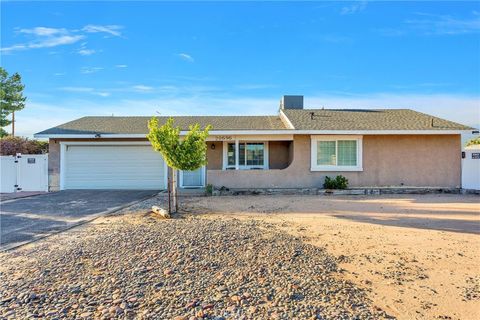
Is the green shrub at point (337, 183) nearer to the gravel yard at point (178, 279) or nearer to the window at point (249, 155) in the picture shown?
the window at point (249, 155)

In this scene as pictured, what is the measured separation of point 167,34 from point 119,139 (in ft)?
19.6

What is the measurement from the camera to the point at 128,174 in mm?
16156

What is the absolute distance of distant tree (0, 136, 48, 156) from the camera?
1856cm

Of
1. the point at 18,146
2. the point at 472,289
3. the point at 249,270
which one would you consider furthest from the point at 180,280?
the point at 18,146

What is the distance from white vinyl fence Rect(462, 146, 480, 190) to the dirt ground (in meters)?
1.97

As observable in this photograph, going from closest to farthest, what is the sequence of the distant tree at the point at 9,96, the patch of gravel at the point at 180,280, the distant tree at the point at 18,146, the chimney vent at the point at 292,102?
the patch of gravel at the point at 180,280 → the distant tree at the point at 18,146 → the chimney vent at the point at 292,102 → the distant tree at the point at 9,96

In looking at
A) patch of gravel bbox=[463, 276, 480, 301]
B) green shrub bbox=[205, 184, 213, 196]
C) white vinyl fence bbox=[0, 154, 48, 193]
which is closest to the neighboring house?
white vinyl fence bbox=[0, 154, 48, 193]

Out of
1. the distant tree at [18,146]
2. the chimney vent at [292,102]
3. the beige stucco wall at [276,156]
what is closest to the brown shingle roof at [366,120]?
the beige stucco wall at [276,156]

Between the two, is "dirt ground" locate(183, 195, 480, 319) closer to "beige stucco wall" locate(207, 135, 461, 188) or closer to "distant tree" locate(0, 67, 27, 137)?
"beige stucco wall" locate(207, 135, 461, 188)

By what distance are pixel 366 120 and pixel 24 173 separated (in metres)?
17.4

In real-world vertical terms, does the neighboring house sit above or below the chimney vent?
below

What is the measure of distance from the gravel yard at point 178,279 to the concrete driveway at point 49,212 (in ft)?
3.43

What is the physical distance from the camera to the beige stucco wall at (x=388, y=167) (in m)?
14.4

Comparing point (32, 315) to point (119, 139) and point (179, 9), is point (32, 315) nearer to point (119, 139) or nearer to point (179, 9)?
point (179, 9)
